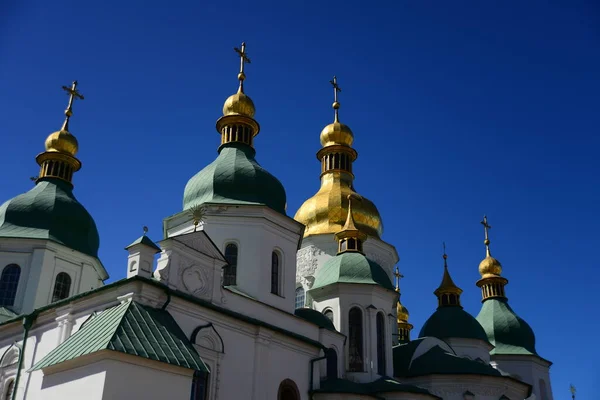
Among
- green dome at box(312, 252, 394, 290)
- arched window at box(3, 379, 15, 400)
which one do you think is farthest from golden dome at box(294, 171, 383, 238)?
arched window at box(3, 379, 15, 400)

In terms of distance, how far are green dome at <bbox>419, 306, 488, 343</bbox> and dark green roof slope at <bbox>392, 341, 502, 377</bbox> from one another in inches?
124

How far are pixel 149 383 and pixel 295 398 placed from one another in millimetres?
6375

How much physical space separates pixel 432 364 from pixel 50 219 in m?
14.8

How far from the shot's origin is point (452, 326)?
93.6 feet

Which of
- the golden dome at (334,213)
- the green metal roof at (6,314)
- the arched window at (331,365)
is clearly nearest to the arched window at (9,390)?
the green metal roof at (6,314)

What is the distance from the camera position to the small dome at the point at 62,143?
26.2 m

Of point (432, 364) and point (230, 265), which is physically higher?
point (230, 265)

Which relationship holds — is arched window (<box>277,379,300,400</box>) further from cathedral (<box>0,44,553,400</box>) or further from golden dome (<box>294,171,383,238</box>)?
golden dome (<box>294,171,383,238</box>)

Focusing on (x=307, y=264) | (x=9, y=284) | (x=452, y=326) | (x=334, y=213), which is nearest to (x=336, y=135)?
(x=334, y=213)

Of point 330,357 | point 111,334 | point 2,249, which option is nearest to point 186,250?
point 111,334

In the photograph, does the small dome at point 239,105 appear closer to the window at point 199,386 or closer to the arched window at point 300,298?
the arched window at point 300,298

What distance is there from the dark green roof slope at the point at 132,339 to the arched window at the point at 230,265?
15.0ft

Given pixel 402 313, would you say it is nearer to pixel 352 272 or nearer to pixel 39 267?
pixel 352 272

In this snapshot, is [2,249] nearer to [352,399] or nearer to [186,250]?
[186,250]
